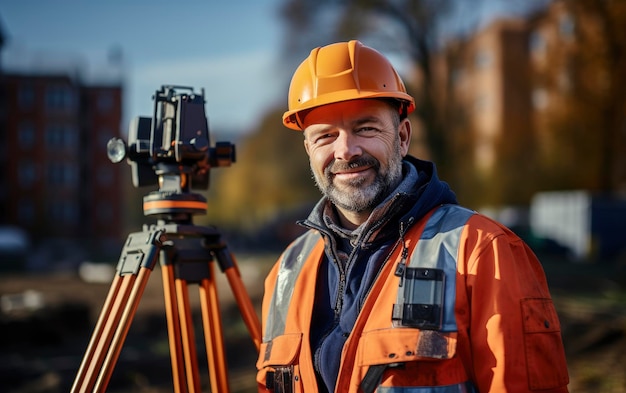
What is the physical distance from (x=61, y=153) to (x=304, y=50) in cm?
2869

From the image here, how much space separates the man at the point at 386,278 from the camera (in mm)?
1924

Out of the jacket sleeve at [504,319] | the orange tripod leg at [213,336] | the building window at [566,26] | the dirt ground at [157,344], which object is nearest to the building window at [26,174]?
the dirt ground at [157,344]

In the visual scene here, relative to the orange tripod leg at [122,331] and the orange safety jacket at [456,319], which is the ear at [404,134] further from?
the orange tripod leg at [122,331]

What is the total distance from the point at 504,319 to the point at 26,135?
44.5 meters

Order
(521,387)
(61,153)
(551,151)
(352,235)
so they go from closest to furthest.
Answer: (521,387), (352,235), (551,151), (61,153)

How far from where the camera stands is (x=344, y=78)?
7.61 ft

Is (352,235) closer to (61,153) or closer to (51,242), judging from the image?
(51,242)

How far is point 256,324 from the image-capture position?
2.80m

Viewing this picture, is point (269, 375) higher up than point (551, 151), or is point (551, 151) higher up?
point (551, 151)

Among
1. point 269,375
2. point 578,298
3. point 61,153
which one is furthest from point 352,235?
point 61,153

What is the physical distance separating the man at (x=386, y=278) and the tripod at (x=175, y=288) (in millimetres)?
290

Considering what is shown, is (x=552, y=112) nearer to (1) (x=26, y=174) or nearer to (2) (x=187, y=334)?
(2) (x=187, y=334)

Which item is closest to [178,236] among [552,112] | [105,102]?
[552,112]

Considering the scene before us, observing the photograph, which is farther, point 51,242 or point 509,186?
point 51,242
